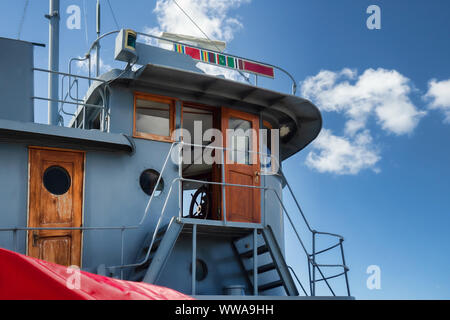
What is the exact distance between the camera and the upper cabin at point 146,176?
27.7 ft

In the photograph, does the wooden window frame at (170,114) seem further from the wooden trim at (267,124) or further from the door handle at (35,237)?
the door handle at (35,237)

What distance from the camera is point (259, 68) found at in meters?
11.0

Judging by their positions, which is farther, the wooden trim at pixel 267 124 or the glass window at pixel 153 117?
the wooden trim at pixel 267 124

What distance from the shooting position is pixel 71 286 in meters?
3.84

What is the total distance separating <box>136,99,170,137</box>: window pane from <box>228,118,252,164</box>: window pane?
1249mm

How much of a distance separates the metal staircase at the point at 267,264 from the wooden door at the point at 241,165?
0.55 metres

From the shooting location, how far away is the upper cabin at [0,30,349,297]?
27.7 feet

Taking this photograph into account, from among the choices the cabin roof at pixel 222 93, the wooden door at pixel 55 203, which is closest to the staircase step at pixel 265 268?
the cabin roof at pixel 222 93

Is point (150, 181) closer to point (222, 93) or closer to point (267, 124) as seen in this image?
point (222, 93)

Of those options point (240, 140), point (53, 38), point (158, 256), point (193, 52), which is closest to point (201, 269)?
point (158, 256)

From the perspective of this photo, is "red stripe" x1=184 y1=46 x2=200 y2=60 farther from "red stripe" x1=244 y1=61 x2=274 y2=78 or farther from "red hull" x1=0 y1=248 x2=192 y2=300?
"red hull" x1=0 y1=248 x2=192 y2=300
